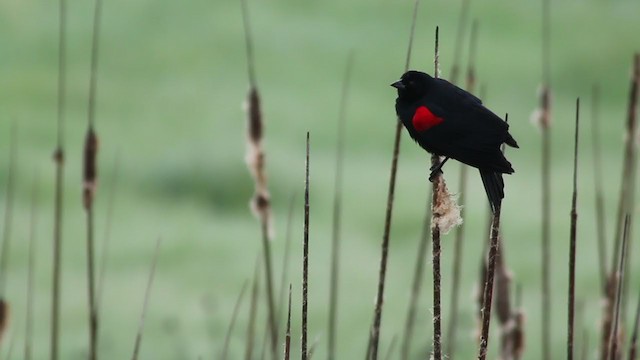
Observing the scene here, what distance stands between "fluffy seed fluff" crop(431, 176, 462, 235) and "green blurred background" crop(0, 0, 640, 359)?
1.90m

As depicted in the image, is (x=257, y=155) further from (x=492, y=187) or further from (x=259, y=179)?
(x=492, y=187)

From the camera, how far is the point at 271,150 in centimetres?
413

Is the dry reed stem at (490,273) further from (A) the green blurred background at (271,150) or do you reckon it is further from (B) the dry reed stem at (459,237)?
(A) the green blurred background at (271,150)

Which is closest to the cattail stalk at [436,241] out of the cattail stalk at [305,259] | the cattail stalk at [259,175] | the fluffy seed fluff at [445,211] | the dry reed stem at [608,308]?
the fluffy seed fluff at [445,211]

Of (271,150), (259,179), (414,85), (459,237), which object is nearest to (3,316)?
(259,179)

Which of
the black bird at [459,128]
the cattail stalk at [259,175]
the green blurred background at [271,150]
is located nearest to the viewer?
the black bird at [459,128]

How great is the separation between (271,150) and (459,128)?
10.6ft

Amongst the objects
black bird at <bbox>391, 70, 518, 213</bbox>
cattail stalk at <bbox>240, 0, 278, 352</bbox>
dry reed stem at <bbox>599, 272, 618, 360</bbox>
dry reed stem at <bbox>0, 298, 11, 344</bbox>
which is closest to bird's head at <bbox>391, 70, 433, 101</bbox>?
black bird at <bbox>391, 70, 518, 213</bbox>

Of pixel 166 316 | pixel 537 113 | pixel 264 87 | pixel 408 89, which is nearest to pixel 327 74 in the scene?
pixel 264 87

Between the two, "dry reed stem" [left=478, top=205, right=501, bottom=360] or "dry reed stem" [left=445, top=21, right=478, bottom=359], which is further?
"dry reed stem" [left=445, top=21, right=478, bottom=359]

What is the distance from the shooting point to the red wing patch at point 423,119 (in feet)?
3.07

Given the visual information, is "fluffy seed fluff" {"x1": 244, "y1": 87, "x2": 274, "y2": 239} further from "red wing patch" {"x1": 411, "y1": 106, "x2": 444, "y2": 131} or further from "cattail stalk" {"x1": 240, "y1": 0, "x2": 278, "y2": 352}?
"red wing patch" {"x1": 411, "y1": 106, "x2": 444, "y2": 131}

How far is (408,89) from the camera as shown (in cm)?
102

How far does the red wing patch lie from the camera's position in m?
0.94
